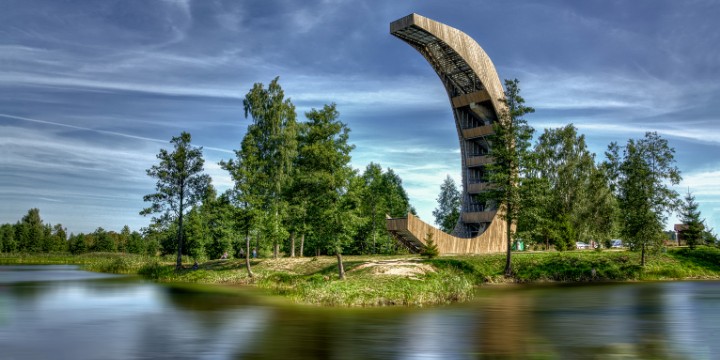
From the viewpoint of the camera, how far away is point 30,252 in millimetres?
95750

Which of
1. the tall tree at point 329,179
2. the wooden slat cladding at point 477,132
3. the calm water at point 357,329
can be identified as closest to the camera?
the calm water at point 357,329

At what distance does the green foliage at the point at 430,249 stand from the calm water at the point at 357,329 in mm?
13124

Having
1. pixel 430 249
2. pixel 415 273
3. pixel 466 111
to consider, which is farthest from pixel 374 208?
pixel 415 273

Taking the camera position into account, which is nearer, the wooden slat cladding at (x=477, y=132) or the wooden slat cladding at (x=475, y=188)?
the wooden slat cladding at (x=477, y=132)

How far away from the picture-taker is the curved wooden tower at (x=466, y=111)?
44594 mm

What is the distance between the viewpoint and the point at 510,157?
3856 centimetres

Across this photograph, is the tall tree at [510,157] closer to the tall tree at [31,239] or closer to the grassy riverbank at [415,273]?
the grassy riverbank at [415,273]

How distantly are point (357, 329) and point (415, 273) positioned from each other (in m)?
13.4

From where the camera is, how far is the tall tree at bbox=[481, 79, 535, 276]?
125 feet

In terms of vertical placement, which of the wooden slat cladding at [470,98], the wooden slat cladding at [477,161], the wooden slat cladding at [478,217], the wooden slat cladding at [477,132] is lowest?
the wooden slat cladding at [478,217]

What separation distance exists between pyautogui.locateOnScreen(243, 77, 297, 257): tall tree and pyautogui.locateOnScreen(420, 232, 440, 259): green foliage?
12.0 m

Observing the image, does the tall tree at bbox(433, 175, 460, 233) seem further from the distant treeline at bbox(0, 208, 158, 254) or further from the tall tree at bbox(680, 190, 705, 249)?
the distant treeline at bbox(0, 208, 158, 254)

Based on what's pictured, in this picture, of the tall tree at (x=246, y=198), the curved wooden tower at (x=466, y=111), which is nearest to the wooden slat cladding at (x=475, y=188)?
the curved wooden tower at (x=466, y=111)

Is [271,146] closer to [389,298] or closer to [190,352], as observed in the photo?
[389,298]
